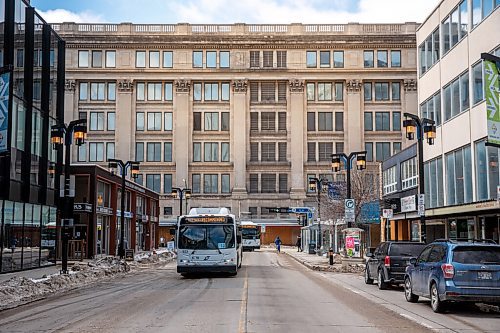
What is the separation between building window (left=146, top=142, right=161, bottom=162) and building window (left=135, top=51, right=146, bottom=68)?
35.6ft

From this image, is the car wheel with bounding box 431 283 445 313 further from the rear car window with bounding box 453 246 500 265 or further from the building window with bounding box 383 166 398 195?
the building window with bounding box 383 166 398 195

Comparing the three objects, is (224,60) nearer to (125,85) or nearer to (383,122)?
(125,85)

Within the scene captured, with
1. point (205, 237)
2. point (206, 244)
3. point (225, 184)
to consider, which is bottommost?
point (206, 244)

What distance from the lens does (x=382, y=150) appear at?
91625 millimetres

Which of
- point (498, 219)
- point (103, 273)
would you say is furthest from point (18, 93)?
point (498, 219)

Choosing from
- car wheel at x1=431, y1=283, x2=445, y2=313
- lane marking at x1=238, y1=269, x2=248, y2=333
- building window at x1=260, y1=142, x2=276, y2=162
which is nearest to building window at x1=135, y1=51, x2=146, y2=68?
building window at x1=260, y1=142, x2=276, y2=162

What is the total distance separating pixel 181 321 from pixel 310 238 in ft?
167

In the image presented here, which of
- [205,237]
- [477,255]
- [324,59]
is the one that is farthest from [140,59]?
[477,255]

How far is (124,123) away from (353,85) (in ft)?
105

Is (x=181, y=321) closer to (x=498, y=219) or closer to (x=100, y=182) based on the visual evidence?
(x=498, y=219)

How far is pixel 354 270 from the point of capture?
35125 millimetres

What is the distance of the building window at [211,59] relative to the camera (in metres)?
91.8

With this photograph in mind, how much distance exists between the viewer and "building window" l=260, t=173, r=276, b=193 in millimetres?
92750

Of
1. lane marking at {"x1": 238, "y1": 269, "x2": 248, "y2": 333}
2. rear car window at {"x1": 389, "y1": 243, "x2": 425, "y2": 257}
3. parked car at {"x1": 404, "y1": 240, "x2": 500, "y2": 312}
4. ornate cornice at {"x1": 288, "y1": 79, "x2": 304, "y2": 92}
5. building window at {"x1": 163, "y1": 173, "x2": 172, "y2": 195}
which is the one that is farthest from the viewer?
building window at {"x1": 163, "y1": 173, "x2": 172, "y2": 195}
